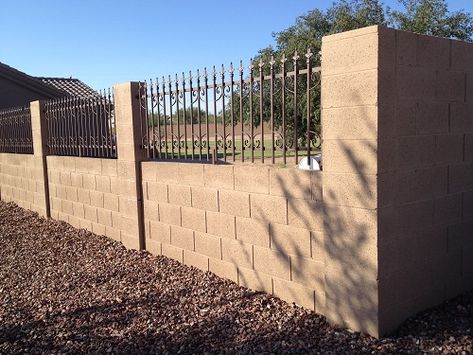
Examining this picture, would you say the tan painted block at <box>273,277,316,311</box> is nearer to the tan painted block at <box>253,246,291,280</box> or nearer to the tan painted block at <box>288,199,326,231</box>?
the tan painted block at <box>253,246,291,280</box>

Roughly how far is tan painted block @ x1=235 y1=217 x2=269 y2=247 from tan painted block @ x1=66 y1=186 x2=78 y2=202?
14.8 ft

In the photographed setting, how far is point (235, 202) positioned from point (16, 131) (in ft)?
26.6

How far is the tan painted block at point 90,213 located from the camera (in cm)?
784

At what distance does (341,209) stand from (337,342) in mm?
997

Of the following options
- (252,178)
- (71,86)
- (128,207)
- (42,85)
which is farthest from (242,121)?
(71,86)

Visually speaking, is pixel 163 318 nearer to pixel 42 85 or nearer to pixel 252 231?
pixel 252 231

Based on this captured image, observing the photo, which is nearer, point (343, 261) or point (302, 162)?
point (343, 261)

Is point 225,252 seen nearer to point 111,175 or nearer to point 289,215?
point 289,215

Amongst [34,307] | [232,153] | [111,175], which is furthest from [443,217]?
[111,175]

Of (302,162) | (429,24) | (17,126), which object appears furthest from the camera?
(429,24)

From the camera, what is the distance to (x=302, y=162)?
4.85m

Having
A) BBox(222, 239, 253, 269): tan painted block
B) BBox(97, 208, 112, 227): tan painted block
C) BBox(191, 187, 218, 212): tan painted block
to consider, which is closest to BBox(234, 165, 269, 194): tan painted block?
BBox(191, 187, 218, 212): tan painted block

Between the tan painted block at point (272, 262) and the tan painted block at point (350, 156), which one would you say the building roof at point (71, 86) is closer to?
the tan painted block at point (272, 262)

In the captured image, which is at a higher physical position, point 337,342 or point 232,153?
point 232,153
